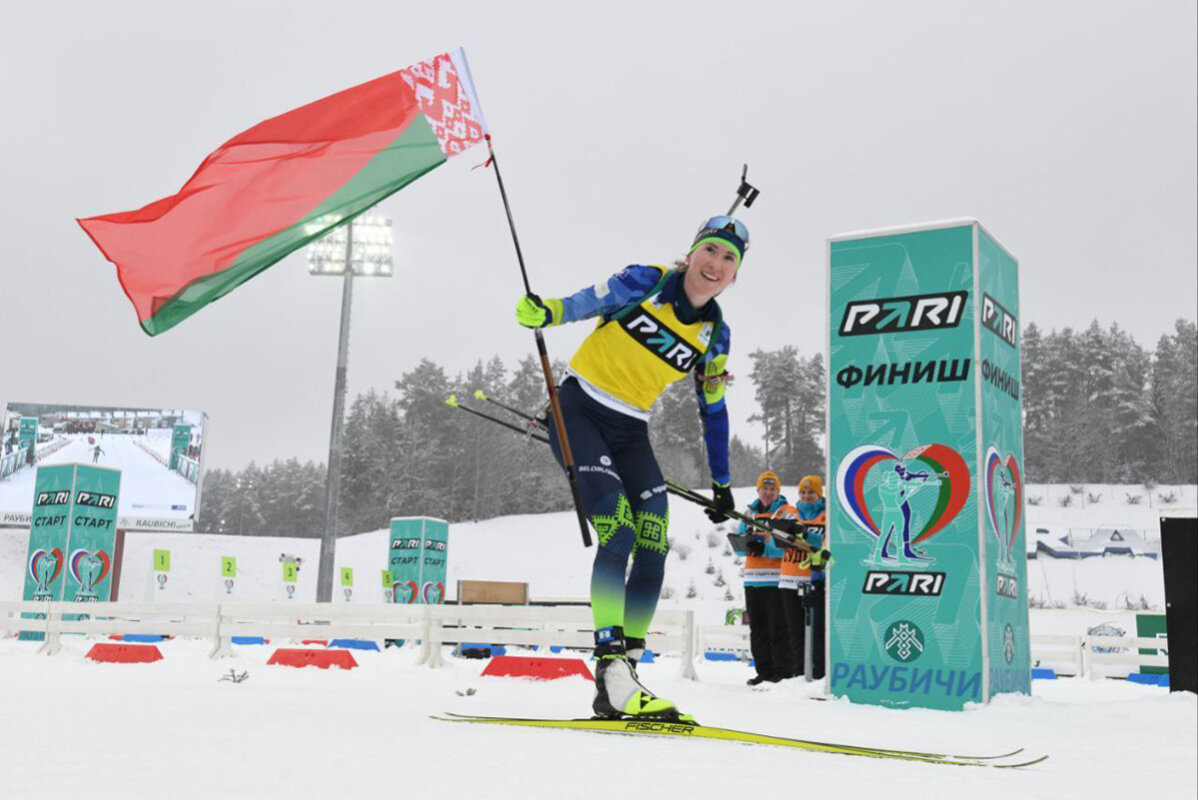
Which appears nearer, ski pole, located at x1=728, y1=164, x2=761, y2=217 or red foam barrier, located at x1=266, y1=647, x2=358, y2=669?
ski pole, located at x1=728, y1=164, x2=761, y2=217

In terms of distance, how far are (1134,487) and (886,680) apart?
52.3 m

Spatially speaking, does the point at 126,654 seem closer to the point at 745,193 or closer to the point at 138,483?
the point at 745,193

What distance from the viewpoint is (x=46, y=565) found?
19.3 m

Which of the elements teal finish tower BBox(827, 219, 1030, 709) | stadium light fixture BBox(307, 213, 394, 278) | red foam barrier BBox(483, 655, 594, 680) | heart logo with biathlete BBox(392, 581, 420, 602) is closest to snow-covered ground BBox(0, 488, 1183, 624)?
heart logo with biathlete BBox(392, 581, 420, 602)

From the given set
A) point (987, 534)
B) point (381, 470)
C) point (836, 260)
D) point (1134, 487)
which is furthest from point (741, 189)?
point (381, 470)

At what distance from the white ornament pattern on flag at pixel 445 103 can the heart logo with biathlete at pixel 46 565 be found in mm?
17524

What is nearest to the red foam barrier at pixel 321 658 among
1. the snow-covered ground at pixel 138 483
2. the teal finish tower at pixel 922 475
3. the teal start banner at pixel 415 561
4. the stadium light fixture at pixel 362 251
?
the teal finish tower at pixel 922 475

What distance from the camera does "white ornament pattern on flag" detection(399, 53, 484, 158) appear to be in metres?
5.18

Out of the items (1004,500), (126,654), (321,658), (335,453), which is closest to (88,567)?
(335,453)

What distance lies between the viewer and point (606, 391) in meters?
4.77

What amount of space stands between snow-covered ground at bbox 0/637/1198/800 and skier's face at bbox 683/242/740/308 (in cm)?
206

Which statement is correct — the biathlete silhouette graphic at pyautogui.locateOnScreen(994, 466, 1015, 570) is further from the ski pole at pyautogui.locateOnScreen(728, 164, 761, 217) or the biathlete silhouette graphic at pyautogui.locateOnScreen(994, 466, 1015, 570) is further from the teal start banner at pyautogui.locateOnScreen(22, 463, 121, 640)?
the teal start banner at pyautogui.locateOnScreen(22, 463, 121, 640)

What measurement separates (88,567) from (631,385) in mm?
18341

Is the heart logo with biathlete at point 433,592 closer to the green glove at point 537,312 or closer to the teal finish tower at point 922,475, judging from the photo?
the teal finish tower at point 922,475
